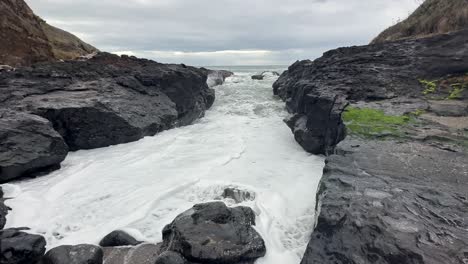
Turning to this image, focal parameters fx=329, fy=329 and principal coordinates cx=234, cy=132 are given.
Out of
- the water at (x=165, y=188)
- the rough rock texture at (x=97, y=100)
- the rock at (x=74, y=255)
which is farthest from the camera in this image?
the rough rock texture at (x=97, y=100)

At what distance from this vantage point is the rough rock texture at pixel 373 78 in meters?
10.1

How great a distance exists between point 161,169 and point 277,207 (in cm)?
348

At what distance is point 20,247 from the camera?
4.28 m

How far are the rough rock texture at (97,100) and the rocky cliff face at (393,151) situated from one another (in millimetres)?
5881

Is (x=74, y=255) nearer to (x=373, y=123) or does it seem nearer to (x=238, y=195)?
(x=238, y=195)

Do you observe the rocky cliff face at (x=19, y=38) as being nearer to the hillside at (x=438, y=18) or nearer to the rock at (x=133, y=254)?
the rock at (x=133, y=254)

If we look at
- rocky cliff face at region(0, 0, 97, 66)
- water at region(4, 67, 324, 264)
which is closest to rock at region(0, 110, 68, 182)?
water at region(4, 67, 324, 264)

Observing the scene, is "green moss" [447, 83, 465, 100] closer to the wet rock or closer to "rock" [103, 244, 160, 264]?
the wet rock

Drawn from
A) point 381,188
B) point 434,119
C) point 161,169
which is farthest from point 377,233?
point 161,169

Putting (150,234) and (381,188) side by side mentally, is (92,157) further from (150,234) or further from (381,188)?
(381,188)

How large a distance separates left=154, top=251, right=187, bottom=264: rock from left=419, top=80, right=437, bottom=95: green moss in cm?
879

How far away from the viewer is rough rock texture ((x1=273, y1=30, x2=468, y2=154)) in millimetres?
10102

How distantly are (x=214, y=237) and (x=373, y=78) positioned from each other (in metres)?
8.89

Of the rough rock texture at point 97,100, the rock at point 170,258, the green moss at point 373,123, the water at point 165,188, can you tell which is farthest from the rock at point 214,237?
the rough rock texture at point 97,100
